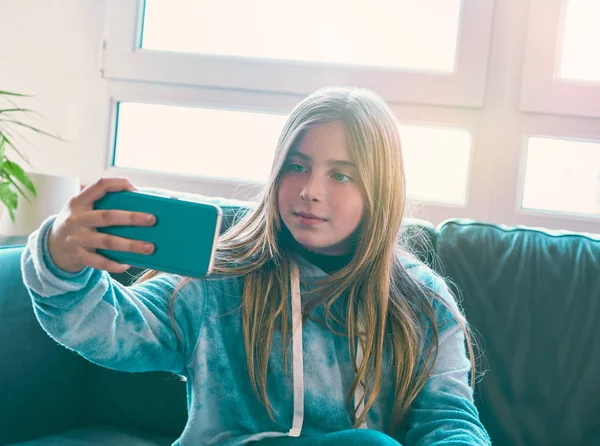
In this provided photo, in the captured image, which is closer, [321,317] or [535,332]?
[321,317]

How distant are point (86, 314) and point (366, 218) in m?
0.49

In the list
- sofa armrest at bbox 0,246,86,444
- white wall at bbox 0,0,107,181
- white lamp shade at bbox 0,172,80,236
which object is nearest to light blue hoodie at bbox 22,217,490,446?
sofa armrest at bbox 0,246,86,444

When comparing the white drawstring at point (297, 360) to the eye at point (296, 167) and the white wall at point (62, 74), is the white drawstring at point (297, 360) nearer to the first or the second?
the eye at point (296, 167)

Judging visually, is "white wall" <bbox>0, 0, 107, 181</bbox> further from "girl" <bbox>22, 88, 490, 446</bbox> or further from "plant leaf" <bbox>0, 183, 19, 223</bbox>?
"girl" <bbox>22, 88, 490, 446</bbox>

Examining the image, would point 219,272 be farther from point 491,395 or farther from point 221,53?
point 221,53

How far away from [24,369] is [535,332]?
36.5 inches

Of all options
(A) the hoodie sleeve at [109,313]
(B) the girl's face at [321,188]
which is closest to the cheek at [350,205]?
(B) the girl's face at [321,188]

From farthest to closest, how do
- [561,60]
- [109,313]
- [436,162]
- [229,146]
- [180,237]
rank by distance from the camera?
[229,146] → [436,162] → [561,60] → [109,313] → [180,237]

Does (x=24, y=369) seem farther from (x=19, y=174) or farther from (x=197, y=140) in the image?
(x=197, y=140)

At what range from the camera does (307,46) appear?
6.00ft

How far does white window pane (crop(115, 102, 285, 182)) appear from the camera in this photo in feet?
6.25

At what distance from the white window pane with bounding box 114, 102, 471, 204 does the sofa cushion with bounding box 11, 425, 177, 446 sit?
762 mm

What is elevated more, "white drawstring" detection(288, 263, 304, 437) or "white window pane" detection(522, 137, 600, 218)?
"white window pane" detection(522, 137, 600, 218)

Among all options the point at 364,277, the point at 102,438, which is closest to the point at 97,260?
the point at 364,277
